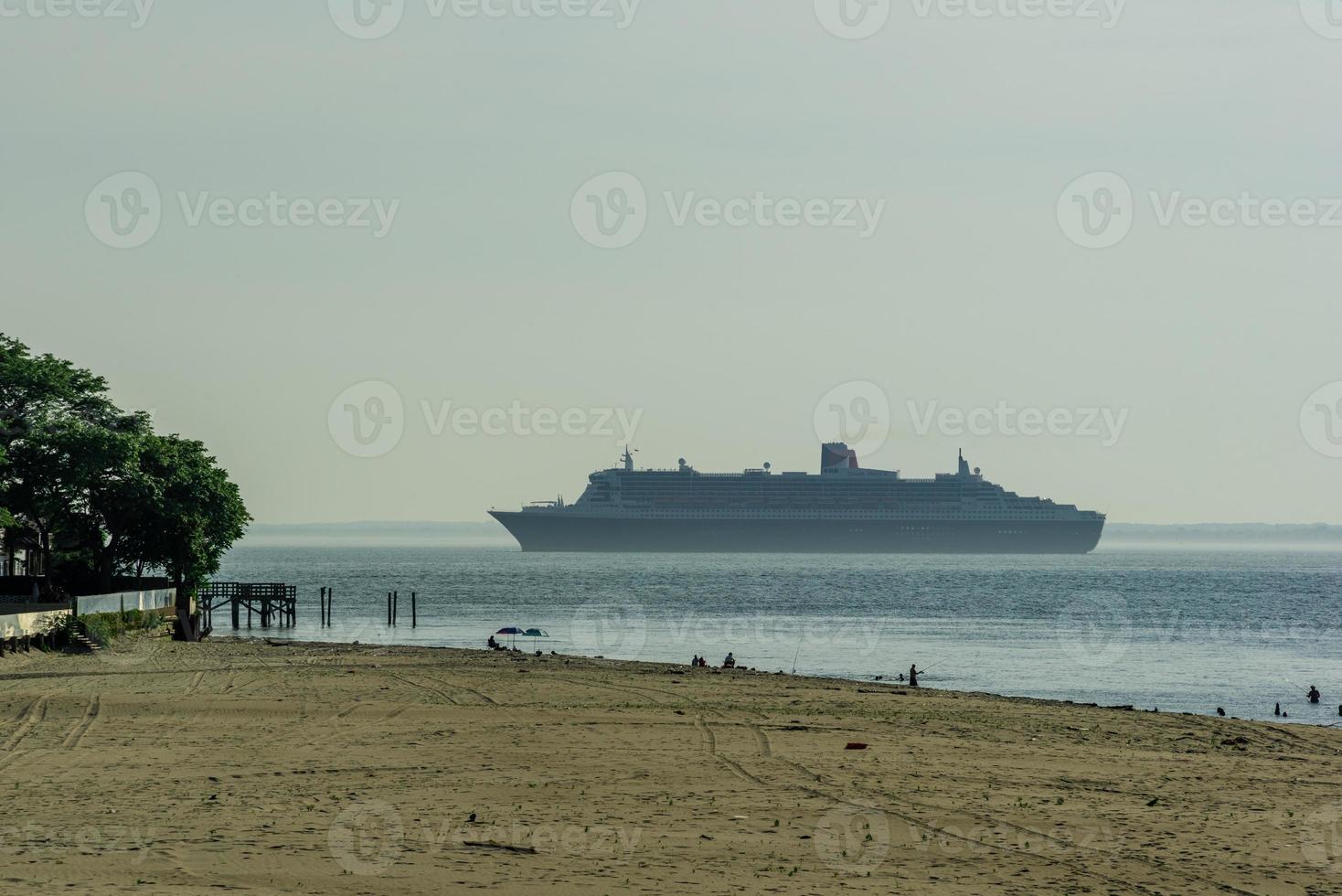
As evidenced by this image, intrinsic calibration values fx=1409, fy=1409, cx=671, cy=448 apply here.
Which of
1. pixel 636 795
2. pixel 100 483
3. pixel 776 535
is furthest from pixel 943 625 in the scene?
pixel 776 535

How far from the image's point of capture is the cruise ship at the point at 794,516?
A: 568 ft

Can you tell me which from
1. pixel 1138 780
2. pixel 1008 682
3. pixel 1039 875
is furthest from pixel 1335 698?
pixel 1039 875

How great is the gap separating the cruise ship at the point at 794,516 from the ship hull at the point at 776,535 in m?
0.11

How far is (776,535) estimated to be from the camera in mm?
175250

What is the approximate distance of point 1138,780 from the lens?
16.5 meters

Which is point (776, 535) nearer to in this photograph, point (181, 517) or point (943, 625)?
point (943, 625)

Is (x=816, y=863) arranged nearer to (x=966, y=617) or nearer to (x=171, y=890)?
(x=171, y=890)

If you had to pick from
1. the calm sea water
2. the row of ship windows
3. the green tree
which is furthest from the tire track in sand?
the row of ship windows

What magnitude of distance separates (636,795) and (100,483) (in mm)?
35169

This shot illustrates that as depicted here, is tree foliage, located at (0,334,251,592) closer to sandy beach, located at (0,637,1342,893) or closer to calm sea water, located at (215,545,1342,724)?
calm sea water, located at (215,545,1342,724)

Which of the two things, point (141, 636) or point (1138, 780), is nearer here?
point (1138, 780)

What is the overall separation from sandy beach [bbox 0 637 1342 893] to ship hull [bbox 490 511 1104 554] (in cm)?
14758

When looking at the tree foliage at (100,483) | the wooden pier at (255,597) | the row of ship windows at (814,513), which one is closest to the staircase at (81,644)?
the tree foliage at (100,483)

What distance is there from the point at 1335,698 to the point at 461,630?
33.7 metres
